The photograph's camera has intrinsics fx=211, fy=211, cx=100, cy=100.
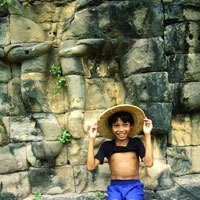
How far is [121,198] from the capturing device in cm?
246

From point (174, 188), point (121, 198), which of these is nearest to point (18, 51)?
point (121, 198)

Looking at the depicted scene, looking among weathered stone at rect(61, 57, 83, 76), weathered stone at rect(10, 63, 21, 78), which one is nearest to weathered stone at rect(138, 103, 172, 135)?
weathered stone at rect(61, 57, 83, 76)

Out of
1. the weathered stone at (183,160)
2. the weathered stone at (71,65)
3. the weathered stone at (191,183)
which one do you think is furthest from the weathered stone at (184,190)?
the weathered stone at (71,65)

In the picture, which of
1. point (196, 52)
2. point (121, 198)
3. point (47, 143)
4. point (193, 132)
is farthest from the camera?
point (193, 132)

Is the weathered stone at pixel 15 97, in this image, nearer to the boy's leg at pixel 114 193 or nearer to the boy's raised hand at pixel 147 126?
the boy's leg at pixel 114 193

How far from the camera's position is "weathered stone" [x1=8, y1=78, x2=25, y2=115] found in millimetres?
3361

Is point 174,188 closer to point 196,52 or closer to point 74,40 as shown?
point 196,52

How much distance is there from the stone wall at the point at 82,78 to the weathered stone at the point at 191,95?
0.01 metres

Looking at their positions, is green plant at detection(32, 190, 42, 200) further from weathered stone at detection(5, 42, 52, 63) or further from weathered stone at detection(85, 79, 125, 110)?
weathered stone at detection(5, 42, 52, 63)

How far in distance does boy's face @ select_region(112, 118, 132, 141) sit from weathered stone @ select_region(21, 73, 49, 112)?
4.11 ft

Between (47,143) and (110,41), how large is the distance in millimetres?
1774

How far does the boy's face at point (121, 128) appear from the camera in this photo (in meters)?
2.53

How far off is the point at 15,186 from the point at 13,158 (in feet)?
1.33

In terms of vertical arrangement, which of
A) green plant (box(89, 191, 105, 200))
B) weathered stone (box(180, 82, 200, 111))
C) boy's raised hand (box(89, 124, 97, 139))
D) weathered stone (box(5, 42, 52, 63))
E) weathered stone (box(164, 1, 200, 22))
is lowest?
green plant (box(89, 191, 105, 200))
